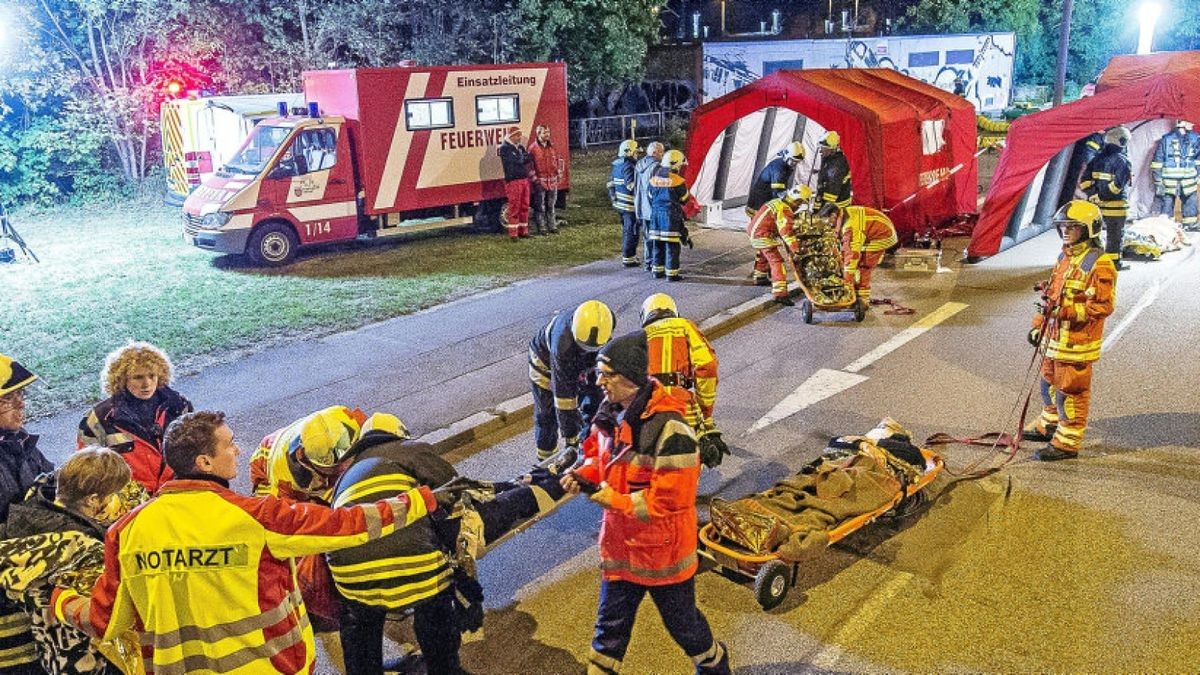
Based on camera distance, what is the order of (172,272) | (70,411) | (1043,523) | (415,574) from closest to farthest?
(415,574) → (1043,523) → (70,411) → (172,272)

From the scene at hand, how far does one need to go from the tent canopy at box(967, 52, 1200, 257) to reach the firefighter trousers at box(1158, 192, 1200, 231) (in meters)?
2.32

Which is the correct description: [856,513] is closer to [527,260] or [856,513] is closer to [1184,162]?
[527,260]

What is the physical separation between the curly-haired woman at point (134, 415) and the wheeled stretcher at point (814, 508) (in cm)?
314

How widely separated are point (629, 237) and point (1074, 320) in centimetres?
793

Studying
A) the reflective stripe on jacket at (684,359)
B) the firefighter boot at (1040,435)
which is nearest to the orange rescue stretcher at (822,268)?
the firefighter boot at (1040,435)

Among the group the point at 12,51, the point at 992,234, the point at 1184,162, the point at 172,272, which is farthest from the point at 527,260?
the point at 12,51

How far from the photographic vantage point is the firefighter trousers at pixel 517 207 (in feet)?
53.6

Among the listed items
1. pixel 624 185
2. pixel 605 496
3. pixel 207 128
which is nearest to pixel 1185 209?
pixel 624 185

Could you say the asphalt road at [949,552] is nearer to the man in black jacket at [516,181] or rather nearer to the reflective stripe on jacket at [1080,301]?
the reflective stripe on jacket at [1080,301]

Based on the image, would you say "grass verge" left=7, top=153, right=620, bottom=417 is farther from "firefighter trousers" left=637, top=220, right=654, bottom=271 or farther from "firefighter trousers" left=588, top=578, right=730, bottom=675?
"firefighter trousers" left=588, top=578, right=730, bottom=675

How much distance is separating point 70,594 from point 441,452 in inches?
169

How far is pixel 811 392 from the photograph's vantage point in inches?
356

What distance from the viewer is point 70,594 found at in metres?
3.55

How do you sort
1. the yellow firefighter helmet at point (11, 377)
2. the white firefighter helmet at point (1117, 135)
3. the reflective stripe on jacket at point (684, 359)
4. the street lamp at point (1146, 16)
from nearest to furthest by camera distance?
the yellow firefighter helmet at point (11, 377) → the reflective stripe on jacket at point (684, 359) → the white firefighter helmet at point (1117, 135) → the street lamp at point (1146, 16)
